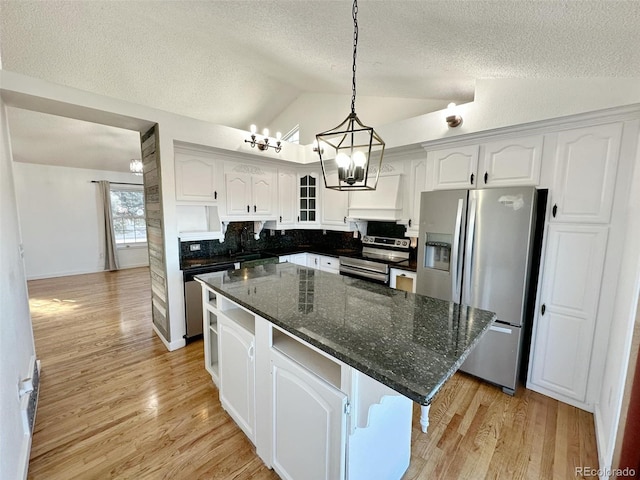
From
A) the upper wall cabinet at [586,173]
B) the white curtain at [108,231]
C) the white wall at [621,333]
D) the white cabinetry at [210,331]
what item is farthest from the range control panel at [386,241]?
the white curtain at [108,231]

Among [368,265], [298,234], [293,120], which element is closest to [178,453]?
[368,265]

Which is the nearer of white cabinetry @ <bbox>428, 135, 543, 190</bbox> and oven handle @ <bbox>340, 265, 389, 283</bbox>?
white cabinetry @ <bbox>428, 135, 543, 190</bbox>

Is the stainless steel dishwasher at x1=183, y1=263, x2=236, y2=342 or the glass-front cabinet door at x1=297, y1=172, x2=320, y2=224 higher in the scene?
the glass-front cabinet door at x1=297, y1=172, x2=320, y2=224

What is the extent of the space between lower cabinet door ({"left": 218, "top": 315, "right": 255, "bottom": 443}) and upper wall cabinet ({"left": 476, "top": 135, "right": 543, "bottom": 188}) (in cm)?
236

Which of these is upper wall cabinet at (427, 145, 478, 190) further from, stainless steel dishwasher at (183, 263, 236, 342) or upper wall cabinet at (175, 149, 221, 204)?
stainless steel dishwasher at (183, 263, 236, 342)

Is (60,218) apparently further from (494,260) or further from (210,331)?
(494,260)

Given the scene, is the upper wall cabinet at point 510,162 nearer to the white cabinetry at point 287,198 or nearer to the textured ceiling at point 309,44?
the textured ceiling at point 309,44

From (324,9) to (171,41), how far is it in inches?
69.4

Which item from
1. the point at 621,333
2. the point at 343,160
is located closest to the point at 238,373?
the point at 343,160

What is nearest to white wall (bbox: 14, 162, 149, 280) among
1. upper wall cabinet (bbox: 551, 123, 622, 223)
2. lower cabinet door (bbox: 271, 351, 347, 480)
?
lower cabinet door (bbox: 271, 351, 347, 480)

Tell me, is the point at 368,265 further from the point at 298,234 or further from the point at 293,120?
the point at 293,120

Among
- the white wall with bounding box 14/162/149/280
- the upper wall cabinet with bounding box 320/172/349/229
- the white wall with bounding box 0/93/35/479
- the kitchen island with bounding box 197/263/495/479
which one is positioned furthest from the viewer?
the white wall with bounding box 14/162/149/280

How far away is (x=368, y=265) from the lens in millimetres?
3271

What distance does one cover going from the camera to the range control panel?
3432 millimetres
